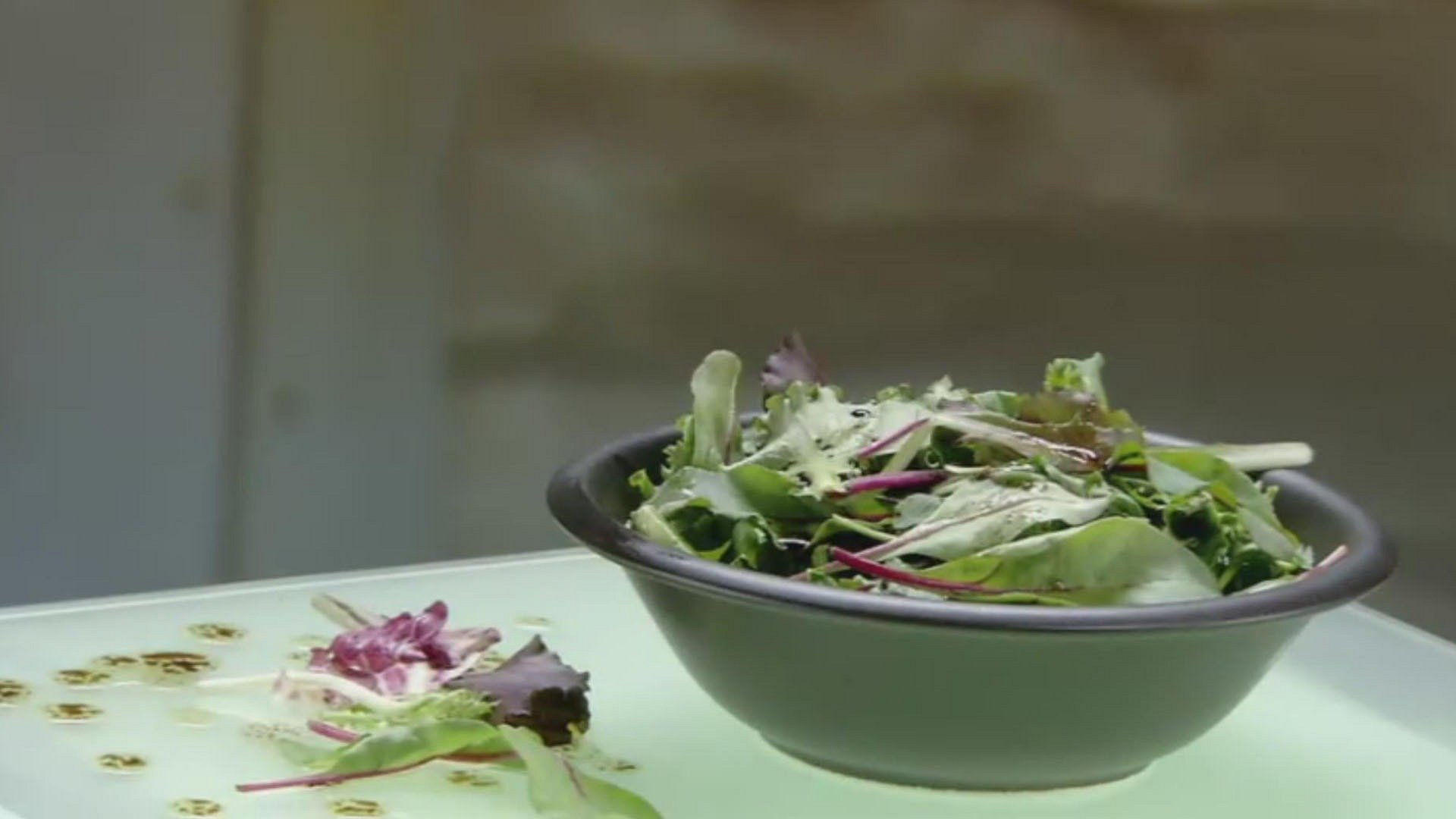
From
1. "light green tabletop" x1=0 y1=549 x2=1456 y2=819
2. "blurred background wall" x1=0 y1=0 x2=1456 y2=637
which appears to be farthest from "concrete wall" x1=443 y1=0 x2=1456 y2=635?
"light green tabletop" x1=0 y1=549 x2=1456 y2=819

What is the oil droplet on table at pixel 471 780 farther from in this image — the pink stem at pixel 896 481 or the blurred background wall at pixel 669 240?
the blurred background wall at pixel 669 240

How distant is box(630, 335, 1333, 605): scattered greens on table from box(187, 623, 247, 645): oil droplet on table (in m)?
0.17

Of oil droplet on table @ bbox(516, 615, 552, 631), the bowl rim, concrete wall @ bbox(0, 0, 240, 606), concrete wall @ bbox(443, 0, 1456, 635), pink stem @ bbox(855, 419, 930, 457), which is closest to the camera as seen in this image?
the bowl rim

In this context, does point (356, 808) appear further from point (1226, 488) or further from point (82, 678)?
point (1226, 488)

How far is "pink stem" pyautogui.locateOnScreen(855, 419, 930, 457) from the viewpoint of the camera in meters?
0.55

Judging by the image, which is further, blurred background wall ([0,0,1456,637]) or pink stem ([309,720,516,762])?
blurred background wall ([0,0,1456,637])

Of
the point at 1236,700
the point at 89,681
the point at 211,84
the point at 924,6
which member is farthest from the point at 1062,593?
the point at 924,6

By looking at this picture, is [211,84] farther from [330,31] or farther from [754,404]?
[754,404]

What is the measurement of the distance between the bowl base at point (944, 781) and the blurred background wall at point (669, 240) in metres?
0.62

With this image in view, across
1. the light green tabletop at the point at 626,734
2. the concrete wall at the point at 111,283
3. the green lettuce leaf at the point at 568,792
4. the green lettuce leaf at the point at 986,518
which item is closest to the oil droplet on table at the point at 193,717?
the light green tabletop at the point at 626,734

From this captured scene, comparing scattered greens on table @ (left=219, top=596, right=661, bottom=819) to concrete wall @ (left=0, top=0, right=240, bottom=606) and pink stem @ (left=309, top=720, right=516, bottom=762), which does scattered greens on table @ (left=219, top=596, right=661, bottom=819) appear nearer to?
pink stem @ (left=309, top=720, right=516, bottom=762)

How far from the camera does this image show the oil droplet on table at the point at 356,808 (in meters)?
0.49

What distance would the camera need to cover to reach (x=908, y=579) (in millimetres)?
487

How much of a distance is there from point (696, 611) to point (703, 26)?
74cm
